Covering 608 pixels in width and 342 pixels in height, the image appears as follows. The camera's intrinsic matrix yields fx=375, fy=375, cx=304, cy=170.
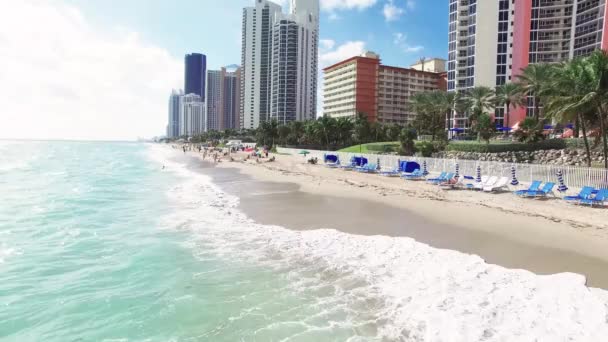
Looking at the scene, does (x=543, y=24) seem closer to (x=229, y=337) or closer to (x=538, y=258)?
(x=538, y=258)

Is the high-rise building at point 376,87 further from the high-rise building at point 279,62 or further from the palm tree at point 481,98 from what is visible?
the palm tree at point 481,98

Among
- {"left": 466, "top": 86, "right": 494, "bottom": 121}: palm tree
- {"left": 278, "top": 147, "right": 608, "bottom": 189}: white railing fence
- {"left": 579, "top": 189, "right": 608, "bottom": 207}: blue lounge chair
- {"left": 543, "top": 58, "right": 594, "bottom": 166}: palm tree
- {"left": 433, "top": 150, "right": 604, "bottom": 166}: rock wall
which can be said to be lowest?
{"left": 579, "top": 189, "right": 608, "bottom": 207}: blue lounge chair

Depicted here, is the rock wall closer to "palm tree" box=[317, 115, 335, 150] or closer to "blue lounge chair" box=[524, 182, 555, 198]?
"blue lounge chair" box=[524, 182, 555, 198]

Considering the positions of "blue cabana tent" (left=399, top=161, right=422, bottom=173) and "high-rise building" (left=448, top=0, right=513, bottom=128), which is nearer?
"blue cabana tent" (left=399, top=161, right=422, bottom=173)

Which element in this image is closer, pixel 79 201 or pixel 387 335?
pixel 387 335

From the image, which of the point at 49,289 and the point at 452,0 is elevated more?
the point at 452,0

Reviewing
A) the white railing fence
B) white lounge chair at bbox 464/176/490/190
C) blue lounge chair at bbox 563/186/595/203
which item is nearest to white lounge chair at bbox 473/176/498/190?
white lounge chair at bbox 464/176/490/190

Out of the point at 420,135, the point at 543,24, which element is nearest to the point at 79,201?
the point at 420,135

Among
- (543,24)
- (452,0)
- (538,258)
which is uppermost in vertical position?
(452,0)
